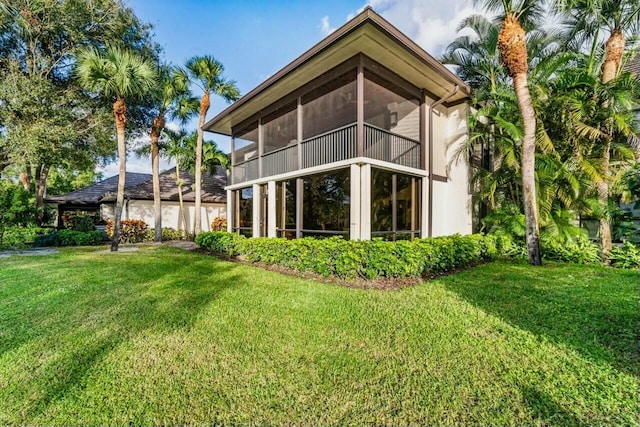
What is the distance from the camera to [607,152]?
27.7ft

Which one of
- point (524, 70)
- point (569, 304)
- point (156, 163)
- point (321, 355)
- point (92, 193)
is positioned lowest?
point (321, 355)

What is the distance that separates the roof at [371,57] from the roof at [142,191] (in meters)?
9.98

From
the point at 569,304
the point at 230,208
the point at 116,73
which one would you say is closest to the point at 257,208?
the point at 230,208

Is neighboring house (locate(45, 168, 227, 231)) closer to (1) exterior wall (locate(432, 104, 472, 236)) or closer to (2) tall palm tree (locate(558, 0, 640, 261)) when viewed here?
(1) exterior wall (locate(432, 104, 472, 236))

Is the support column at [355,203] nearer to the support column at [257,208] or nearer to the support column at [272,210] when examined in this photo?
the support column at [272,210]

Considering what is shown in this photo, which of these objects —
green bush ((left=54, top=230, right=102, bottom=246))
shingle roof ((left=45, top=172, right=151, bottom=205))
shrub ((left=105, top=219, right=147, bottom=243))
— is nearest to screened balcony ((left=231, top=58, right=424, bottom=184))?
shrub ((left=105, top=219, right=147, bottom=243))

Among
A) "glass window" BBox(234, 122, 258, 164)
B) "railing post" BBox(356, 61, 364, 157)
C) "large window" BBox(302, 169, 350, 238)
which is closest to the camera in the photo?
"railing post" BBox(356, 61, 364, 157)

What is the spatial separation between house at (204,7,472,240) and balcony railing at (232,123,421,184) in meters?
0.03

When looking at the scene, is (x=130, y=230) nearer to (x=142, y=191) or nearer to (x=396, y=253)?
(x=142, y=191)

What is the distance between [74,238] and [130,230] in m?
2.35

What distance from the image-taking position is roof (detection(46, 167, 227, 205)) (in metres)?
17.3

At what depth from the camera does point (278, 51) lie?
12500 millimetres

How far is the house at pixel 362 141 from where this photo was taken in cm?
776

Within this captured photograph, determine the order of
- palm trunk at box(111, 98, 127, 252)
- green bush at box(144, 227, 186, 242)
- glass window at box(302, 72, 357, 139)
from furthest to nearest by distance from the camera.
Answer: green bush at box(144, 227, 186, 242) → palm trunk at box(111, 98, 127, 252) → glass window at box(302, 72, 357, 139)
